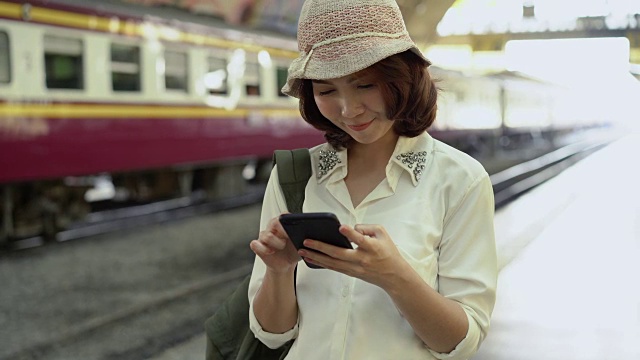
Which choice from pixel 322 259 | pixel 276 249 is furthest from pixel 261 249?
pixel 322 259

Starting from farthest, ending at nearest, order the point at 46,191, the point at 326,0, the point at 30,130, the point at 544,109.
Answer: the point at 544,109
the point at 46,191
the point at 30,130
the point at 326,0

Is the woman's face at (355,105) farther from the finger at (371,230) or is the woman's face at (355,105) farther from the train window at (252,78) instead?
the train window at (252,78)

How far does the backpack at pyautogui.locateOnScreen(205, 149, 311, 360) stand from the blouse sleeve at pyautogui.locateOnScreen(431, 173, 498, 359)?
0.36 metres

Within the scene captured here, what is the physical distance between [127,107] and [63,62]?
1.19m

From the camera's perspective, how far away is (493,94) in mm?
28562

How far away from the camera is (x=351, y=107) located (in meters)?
1.71

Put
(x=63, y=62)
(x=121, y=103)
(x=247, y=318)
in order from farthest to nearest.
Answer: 1. (x=121, y=103)
2. (x=63, y=62)
3. (x=247, y=318)

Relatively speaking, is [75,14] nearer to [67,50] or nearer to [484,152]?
[67,50]

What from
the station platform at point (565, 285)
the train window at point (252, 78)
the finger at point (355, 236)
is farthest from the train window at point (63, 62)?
the finger at point (355, 236)

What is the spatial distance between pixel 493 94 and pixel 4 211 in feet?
72.2

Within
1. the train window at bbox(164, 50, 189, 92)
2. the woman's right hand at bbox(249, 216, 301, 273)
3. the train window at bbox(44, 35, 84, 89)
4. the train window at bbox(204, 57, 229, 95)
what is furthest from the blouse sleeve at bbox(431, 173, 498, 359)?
the train window at bbox(204, 57, 229, 95)

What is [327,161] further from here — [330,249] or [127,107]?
[127,107]

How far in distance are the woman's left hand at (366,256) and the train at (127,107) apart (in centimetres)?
754

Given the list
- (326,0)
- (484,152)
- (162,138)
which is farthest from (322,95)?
(484,152)
